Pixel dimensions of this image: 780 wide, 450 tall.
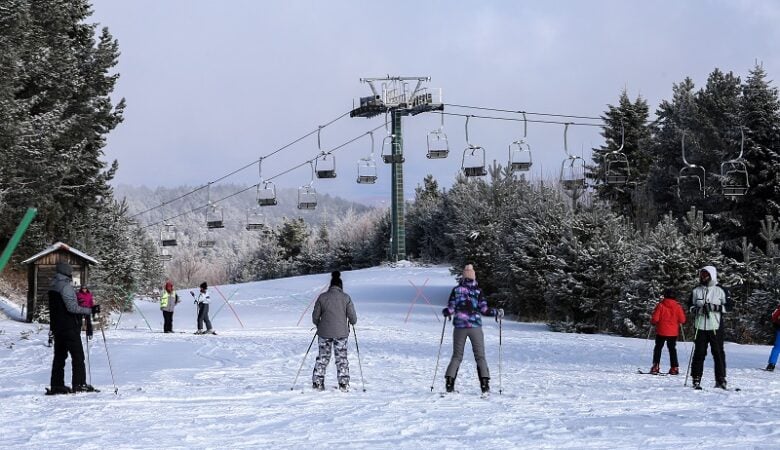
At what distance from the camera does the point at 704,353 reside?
1380cm

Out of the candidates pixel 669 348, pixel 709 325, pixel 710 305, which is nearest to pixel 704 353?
pixel 709 325

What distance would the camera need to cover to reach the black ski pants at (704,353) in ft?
44.6

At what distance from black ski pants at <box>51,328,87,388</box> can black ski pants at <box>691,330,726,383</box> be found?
873 cm

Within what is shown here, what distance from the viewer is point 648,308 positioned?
27625 millimetres

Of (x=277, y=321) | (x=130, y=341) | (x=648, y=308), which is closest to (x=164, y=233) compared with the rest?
(x=277, y=321)

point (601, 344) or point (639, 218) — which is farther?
point (639, 218)

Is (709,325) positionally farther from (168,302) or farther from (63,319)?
(168,302)

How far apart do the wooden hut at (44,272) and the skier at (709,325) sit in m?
22.2

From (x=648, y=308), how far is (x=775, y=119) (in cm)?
1708

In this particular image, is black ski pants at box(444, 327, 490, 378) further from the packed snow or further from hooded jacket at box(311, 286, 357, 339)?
hooded jacket at box(311, 286, 357, 339)

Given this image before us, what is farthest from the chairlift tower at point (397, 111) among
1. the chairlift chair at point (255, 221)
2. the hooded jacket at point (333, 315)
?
the hooded jacket at point (333, 315)

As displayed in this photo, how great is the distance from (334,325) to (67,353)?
11.8 ft

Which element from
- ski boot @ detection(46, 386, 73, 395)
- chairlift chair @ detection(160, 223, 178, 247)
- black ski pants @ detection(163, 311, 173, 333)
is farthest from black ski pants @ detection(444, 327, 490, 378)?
chairlift chair @ detection(160, 223, 178, 247)

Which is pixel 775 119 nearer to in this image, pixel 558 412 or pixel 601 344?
pixel 601 344
